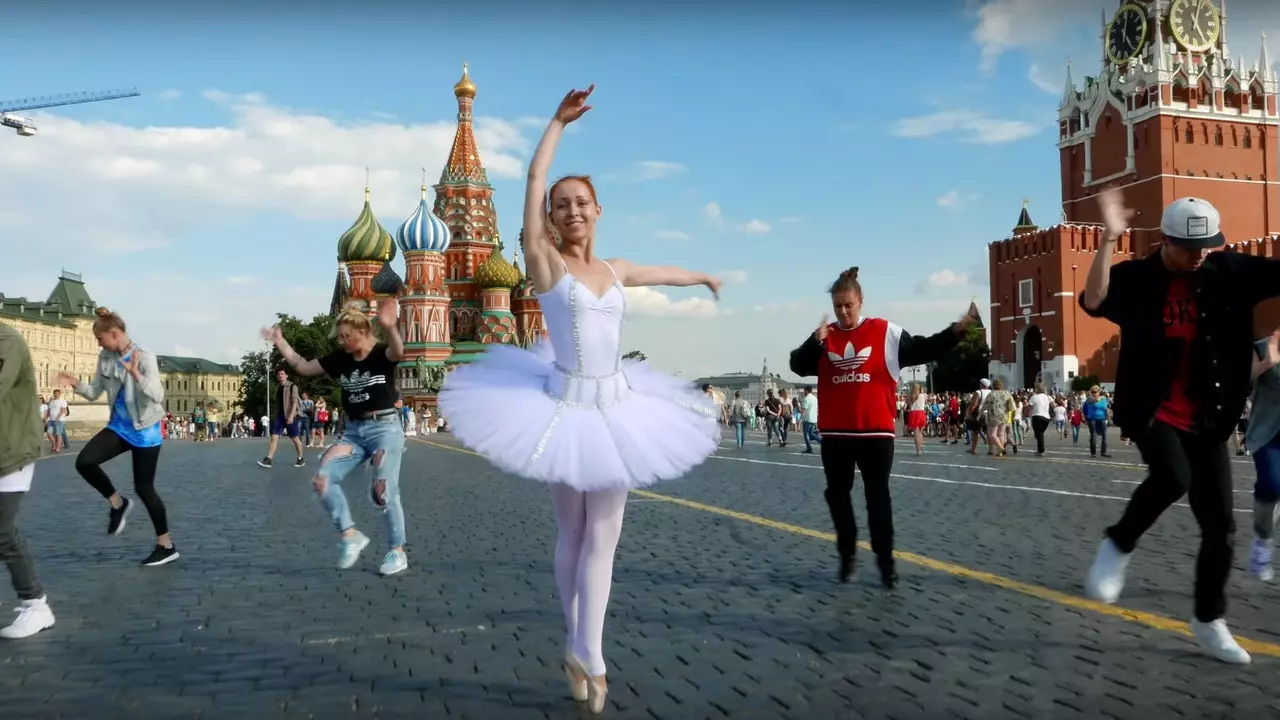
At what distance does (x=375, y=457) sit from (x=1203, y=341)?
491cm

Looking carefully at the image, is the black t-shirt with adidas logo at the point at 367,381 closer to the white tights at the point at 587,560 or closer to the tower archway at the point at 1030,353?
the white tights at the point at 587,560

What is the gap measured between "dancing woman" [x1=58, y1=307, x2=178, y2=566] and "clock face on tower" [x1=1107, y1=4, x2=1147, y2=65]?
277 feet

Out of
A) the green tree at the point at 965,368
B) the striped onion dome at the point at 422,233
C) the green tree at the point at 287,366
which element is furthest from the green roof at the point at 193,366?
the green tree at the point at 965,368

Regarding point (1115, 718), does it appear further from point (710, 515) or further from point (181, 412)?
point (181, 412)

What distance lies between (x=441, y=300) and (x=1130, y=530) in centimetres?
8372

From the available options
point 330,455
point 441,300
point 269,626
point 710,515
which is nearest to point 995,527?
point 710,515

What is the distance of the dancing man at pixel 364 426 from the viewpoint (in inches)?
275

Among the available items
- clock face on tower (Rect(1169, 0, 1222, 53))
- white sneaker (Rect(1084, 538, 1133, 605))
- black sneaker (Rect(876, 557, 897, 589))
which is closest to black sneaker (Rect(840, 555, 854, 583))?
black sneaker (Rect(876, 557, 897, 589))

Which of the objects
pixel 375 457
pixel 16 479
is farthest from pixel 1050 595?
pixel 16 479

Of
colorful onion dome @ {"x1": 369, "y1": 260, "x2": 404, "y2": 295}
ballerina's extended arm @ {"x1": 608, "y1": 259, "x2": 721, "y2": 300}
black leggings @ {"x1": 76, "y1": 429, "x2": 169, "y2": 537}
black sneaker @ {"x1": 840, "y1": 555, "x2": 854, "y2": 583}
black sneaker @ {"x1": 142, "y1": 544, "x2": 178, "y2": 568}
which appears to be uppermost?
colorful onion dome @ {"x1": 369, "y1": 260, "x2": 404, "y2": 295}

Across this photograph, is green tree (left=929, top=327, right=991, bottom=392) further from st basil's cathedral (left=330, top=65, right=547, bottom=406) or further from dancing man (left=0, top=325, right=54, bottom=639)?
dancing man (left=0, top=325, right=54, bottom=639)

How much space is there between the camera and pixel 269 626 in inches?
209

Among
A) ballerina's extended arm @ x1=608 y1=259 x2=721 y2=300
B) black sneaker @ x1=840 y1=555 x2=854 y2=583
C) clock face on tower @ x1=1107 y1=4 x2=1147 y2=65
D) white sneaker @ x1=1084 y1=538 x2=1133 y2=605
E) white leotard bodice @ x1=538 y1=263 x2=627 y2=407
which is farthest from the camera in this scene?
clock face on tower @ x1=1107 y1=4 x2=1147 y2=65

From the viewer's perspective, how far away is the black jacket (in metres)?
4.25
